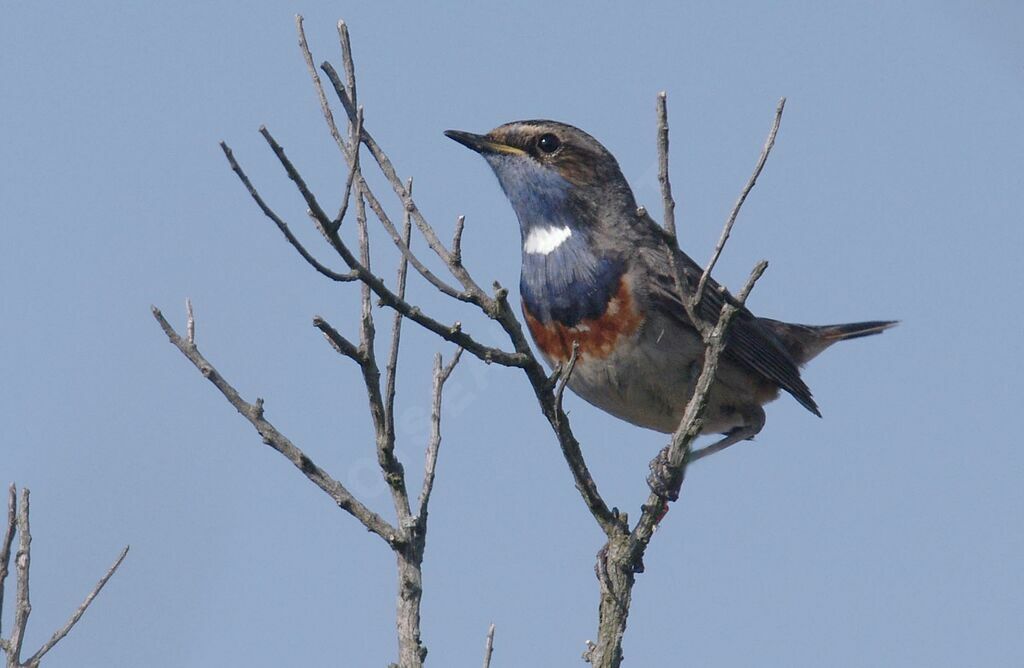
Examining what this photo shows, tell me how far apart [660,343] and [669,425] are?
65cm

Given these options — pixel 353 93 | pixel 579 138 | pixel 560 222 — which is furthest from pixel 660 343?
pixel 353 93

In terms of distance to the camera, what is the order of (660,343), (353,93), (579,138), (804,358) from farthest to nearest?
(804,358), (579,138), (660,343), (353,93)

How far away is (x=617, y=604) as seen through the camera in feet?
18.8

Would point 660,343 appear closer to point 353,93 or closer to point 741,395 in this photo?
point 741,395

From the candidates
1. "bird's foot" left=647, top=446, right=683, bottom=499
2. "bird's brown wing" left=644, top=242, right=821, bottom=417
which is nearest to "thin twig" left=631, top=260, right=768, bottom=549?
"bird's foot" left=647, top=446, right=683, bottom=499

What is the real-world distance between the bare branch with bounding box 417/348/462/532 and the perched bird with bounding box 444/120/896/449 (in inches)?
74.3

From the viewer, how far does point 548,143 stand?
8.29m

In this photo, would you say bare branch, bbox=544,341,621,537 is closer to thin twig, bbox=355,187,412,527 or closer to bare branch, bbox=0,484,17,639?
thin twig, bbox=355,187,412,527

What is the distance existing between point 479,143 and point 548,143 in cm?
47

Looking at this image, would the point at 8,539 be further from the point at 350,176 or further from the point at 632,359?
the point at 632,359

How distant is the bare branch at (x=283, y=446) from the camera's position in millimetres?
5230

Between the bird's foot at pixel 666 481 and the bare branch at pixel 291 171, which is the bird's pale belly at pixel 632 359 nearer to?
the bird's foot at pixel 666 481

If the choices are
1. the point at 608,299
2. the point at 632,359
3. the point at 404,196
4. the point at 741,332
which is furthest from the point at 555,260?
the point at 404,196

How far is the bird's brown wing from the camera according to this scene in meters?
7.79
